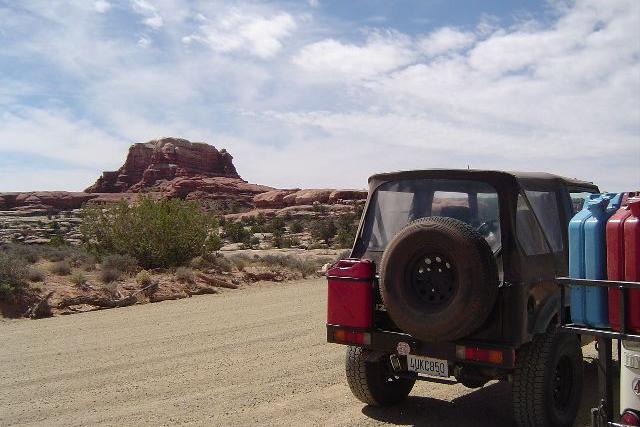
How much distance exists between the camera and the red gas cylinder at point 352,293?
223 inches

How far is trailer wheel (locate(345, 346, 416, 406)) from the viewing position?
20.2ft

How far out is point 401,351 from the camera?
5.49m

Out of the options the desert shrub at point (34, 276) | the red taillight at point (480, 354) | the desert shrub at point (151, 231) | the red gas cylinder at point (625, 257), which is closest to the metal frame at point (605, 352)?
the red gas cylinder at point (625, 257)

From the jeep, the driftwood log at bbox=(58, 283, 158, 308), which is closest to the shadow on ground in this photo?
the jeep

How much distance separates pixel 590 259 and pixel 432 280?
1.49 m

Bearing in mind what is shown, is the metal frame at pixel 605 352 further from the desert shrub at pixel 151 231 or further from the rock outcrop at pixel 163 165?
the rock outcrop at pixel 163 165

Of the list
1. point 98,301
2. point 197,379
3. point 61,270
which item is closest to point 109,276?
point 61,270

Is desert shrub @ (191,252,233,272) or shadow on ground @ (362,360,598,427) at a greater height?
desert shrub @ (191,252,233,272)

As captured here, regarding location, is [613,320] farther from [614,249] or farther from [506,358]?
[506,358]

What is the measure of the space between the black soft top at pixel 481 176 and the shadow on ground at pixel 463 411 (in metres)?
2.20

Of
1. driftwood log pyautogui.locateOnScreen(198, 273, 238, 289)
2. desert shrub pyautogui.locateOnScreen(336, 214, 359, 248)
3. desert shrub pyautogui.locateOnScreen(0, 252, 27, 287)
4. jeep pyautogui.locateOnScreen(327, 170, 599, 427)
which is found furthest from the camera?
desert shrub pyautogui.locateOnScreen(336, 214, 359, 248)

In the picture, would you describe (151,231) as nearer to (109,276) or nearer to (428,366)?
(109,276)

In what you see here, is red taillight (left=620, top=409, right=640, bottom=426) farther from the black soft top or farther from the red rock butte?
the red rock butte

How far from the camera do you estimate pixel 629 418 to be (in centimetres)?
367
